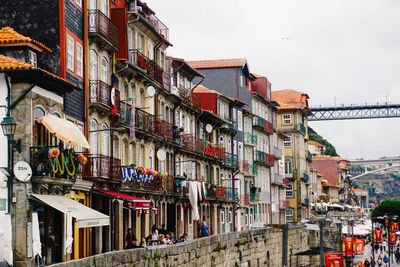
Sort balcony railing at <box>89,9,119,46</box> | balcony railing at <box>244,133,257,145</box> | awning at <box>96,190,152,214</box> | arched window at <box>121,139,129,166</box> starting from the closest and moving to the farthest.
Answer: balcony railing at <box>89,9,119,46</box> → awning at <box>96,190,152,214</box> → arched window at <box>121,139,129,166</box> → balcony railing at <box>244,133,257,145</box>

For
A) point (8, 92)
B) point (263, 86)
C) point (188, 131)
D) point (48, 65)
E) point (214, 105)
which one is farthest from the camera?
point (263, 86)

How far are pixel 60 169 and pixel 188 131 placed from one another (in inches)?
1097

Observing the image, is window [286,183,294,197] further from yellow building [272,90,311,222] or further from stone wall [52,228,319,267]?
stone wall [52,228,319,267]

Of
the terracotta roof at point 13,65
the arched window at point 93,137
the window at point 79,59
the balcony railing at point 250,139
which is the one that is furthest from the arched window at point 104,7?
the balcony railing at point 250,139

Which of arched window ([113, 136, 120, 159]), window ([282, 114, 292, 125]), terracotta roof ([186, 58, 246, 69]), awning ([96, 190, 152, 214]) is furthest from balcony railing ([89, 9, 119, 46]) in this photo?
window ([282, 114, 292, 125])

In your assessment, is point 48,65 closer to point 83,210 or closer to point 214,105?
point 83,210

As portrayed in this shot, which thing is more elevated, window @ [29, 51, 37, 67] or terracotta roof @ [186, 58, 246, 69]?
terracotta roof @ [186, 58, 246, 69]

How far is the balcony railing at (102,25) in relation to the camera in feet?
116

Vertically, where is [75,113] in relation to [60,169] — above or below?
above

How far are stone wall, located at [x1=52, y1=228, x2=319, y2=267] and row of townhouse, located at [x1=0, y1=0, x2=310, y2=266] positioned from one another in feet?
7.39

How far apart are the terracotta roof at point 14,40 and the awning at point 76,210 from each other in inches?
210

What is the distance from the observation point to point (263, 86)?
277 feet

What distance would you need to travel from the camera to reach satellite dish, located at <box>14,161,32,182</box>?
26016 millimetres

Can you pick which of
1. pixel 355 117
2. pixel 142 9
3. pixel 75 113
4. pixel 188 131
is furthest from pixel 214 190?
pixel 355 117
